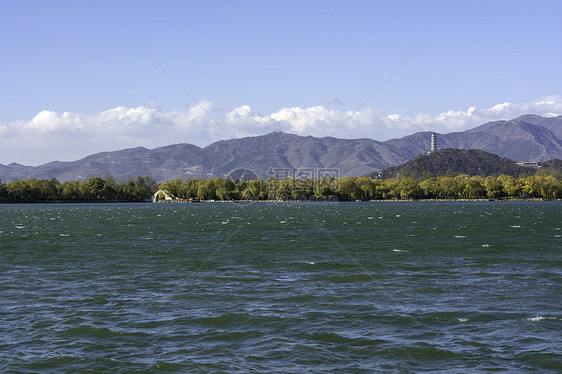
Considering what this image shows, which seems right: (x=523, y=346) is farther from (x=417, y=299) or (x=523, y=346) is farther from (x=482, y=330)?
(x=417, y=299)

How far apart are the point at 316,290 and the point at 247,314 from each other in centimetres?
603

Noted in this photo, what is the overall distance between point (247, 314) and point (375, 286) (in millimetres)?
8804

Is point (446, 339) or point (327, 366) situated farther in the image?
point (446, 339)

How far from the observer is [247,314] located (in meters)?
22.8

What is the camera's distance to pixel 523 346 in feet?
59.9

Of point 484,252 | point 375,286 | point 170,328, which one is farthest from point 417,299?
point 484,252

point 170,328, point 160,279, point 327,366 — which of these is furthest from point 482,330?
point 160,279

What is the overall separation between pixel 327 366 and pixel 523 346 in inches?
261

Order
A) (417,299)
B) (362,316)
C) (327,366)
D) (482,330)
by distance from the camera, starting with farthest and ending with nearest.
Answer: (417,299)
(362,316)
(482,330)
(327,366)

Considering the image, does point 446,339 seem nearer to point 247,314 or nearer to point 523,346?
point 523,346

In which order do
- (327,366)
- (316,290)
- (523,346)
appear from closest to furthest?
(327,366) < (523,346) < (316,290)

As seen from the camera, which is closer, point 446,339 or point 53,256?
point 446,339

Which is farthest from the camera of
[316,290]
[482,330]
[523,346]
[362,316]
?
[316,290]

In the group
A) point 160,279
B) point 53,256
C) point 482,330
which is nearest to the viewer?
point 482,330
